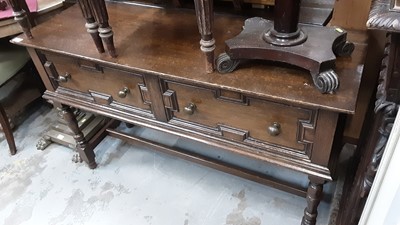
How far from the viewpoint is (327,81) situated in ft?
2.63

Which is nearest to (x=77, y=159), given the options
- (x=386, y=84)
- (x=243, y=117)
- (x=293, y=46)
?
(x=243, y=117)

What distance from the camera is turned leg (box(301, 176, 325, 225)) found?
1035 millimetres

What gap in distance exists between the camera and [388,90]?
2.08ft

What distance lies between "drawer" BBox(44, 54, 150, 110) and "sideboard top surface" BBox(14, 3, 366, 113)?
0.07 meters

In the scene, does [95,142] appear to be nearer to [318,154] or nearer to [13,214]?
[13,214]

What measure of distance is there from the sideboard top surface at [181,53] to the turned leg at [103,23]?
0.04 meters

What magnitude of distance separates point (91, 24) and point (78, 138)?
698mm

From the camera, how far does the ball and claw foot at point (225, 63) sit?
91 centimetres

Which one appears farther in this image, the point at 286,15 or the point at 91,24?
the point at 91,24

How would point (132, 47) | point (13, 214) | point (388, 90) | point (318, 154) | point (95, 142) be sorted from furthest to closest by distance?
1. point (95, 142)
2. point (13, 214)
3. point (132, 47)
4. point (318, 154)
5. point (388, 90)

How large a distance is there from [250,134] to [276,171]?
1.96 ft

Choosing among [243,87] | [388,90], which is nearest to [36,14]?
[243,87]

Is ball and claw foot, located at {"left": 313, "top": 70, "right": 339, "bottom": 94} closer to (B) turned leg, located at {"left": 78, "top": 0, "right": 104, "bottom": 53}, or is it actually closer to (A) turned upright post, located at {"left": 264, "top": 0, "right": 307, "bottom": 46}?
(A) turned upright post, located at {"left": 264, "top": 0, "right": 307, "bottom": 46}

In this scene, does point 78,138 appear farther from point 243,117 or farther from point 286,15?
point 286,15
